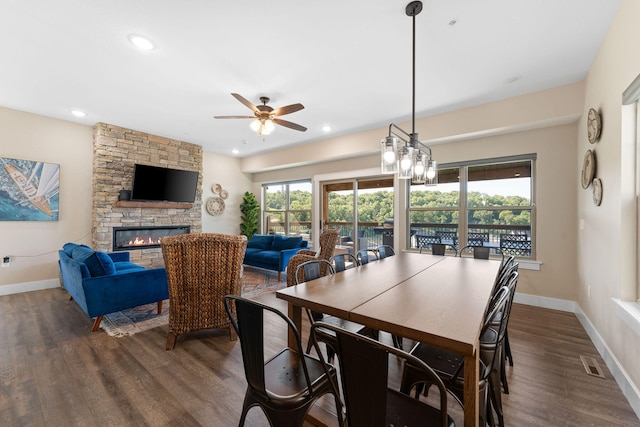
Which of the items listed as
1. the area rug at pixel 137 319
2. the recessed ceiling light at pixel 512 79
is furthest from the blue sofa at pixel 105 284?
the recessed ceiling light at pixel 512 79

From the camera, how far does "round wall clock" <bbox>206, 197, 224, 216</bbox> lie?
7043 millimetres

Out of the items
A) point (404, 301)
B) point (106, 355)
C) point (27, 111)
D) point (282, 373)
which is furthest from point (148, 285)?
point (27, 111)

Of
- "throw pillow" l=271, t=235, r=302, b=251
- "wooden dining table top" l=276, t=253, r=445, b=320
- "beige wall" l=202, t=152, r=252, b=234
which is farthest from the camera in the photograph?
"beige wall" l=202, t=152, r=252, b=234

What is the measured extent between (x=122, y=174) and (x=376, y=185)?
16.5 ft

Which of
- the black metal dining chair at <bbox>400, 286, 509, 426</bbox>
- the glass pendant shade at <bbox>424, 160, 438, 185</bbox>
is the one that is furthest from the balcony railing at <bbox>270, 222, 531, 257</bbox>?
the black metal dining chair at <bbox>400, 286, 509, 426</bbox>

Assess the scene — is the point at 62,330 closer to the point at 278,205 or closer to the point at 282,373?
the point at 282,373

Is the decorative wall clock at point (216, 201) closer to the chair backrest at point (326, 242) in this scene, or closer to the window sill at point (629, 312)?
the chair backrest at point (326, 242)

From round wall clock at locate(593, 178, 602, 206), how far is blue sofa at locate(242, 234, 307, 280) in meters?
4.41

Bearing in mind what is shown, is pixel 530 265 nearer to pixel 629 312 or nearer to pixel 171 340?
pixel 629 312

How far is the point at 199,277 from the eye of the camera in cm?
272

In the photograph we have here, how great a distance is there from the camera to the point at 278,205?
7.69m

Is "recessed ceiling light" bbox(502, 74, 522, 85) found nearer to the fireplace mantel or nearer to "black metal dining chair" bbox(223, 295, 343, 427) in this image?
"black metal dining chair" bbox(223, 295, 343, 427)

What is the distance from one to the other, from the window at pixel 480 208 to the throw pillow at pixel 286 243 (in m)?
2.37

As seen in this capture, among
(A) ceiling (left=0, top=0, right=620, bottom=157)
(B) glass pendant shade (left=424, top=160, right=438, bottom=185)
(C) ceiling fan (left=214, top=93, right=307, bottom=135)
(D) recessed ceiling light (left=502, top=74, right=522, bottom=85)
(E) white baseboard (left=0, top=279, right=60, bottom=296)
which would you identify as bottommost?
(E) white baseboard (left=0, top=279, right=60, bottom=296)
